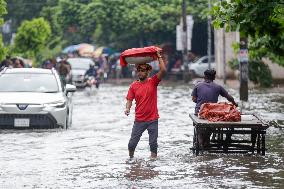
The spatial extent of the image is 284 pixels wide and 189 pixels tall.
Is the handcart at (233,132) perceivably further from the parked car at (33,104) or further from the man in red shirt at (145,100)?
the parked car at (33,104)

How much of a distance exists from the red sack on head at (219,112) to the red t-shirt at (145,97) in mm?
940

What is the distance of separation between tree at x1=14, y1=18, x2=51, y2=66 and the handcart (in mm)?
30444

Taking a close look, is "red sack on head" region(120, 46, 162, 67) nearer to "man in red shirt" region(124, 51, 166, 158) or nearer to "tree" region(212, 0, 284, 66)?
"man in red shirt" region(124, 51, 166, 158)

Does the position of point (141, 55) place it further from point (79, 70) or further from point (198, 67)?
point (198, 67)

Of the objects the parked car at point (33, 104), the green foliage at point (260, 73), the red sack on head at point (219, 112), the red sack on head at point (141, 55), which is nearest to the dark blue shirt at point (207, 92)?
the red sack on head at point (219, 112)

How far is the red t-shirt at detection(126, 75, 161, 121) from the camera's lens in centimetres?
1520

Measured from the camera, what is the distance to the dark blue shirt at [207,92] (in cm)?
1662

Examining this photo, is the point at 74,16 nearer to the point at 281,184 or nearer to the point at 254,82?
the point at 254,82

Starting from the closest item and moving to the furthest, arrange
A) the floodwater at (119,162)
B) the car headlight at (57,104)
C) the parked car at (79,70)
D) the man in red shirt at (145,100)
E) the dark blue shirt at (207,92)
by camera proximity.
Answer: the floodwater at (119,162)
the man in red shirt at (145,100)
the dark blue shirt at (207,92)
the car headlight at (57,104)
the parked car at (79,70)

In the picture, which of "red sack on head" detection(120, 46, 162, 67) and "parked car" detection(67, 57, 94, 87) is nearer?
"red sack on head" detection(120, 46, 162, 67)

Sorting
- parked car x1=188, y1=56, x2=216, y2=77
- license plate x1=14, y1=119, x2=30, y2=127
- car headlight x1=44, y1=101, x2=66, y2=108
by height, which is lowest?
parked car x1=188, y1=56, x2=216, y2=77

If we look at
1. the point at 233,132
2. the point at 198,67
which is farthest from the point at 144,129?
the point at 198,67

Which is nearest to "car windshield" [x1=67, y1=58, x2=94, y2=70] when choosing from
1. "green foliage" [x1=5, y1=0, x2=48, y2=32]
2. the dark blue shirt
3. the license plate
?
the license plate

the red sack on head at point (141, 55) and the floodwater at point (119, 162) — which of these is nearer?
the floodwater at point (119, 162)
